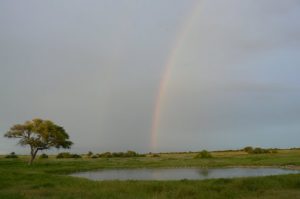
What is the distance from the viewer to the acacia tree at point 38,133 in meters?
75.0

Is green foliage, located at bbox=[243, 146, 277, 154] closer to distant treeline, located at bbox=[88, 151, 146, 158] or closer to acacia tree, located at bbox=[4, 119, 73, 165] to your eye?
distant treeline, located at bbox=[88, 151, 146, 158]

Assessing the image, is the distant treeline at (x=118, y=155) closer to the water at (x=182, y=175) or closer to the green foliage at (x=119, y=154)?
the green foliage at (x=119, y=154)

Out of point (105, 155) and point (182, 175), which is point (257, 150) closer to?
point (105, 155)

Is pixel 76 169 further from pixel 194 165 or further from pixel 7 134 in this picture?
pixel 194 165

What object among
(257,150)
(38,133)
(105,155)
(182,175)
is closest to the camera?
(182,175)

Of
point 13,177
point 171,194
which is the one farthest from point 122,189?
point 13,177

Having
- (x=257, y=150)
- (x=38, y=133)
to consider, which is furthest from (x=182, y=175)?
(x=257, y=150)

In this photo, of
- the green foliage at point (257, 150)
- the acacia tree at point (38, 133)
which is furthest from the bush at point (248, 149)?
the acacia tree at point (38, 133)

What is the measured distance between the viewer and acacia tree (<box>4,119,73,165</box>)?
75000mm

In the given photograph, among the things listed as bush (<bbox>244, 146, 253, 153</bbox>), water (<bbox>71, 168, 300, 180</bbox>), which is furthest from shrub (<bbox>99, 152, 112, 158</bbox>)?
water (<bbox>71, 168, 300, 180</bbox>)

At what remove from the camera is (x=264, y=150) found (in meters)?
121

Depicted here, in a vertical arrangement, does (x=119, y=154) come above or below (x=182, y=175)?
above

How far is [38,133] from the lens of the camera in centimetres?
7594

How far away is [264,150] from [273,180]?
3709 inches
